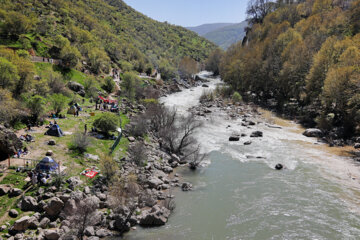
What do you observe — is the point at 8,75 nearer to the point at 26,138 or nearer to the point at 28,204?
the point at 26,138

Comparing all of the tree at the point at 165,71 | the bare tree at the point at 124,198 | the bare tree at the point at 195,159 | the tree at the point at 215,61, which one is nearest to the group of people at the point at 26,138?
the bare tree at the point at 124,198

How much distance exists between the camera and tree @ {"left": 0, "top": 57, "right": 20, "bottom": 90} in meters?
30.6

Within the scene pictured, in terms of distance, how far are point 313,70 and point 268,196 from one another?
33801 millimetres

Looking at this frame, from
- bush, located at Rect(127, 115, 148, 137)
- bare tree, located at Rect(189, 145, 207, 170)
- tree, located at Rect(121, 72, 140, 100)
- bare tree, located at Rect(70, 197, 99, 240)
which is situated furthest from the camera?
tree, located at Rect(121, 72, 140, 100)

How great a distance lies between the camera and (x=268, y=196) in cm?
2217

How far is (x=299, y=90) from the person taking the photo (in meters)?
52.7

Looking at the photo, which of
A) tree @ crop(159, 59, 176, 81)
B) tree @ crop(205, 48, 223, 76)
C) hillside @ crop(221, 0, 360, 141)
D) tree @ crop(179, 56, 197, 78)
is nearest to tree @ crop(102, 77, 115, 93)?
hillside @ crop(221, 0, 360, 141)

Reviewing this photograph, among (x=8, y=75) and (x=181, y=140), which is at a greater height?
(x=8, y=75)

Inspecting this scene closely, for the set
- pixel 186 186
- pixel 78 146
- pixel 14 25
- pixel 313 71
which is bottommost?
pixel 186 186

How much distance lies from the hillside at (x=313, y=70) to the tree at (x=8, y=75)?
48.1 m

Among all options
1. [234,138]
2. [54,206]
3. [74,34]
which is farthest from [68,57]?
[54,206]

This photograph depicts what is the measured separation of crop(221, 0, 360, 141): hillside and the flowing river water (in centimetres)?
907

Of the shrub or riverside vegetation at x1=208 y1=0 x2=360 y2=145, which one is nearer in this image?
the shrub

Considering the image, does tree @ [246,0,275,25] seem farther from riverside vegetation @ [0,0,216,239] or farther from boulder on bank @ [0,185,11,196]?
boulder on bank @ [0,185,11,196]
